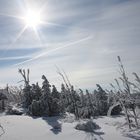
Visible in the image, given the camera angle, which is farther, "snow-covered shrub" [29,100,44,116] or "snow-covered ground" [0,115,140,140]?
"snow-covered shrub" [29,100,44,116]

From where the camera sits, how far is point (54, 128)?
91.6 ft

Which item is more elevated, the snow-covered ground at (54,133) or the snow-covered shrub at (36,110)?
the snow-covered shrub at (36,110)

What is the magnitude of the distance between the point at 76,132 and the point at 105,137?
123 inches

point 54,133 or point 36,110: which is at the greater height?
point 36,110

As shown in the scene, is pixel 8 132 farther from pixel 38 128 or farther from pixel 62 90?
pixel 62 90

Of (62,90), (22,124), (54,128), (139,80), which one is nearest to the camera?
(139,80)

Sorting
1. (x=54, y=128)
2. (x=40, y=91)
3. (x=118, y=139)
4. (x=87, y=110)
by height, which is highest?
(x=40, y=91)

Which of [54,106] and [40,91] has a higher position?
[40,91]

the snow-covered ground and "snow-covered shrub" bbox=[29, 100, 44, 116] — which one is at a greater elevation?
"snow-covered shrub" bbox=[29, 100, 44, 116]

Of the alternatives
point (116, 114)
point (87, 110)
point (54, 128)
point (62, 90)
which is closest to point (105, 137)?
point (54, 128)

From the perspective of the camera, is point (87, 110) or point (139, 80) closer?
point (139, 80)

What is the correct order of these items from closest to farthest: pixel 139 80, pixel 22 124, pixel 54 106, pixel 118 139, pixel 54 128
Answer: pixel 139 80, pixel 118 139, pixel 54 128, pixel 22 124, pixel 54 106

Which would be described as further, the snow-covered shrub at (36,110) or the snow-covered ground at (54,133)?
the snow-covered shrub at (36,110)

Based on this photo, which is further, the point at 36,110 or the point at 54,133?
the point at 36,110
